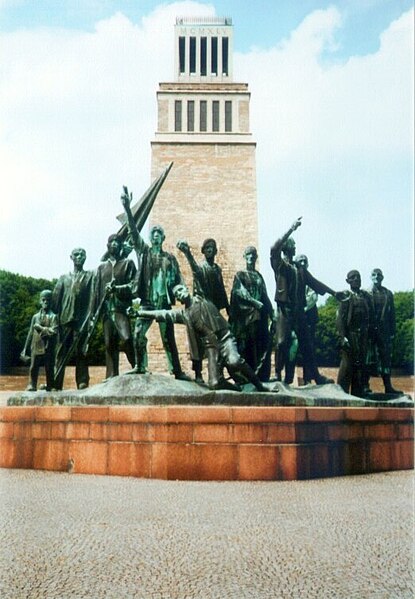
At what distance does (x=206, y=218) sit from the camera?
43312mm

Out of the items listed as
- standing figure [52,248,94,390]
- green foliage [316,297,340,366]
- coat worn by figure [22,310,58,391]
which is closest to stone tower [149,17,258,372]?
green foliage [316,297,340,366]

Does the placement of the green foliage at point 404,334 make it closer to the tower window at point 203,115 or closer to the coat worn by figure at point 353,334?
the tower window at point 203,115

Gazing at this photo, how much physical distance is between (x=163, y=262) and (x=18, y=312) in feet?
102

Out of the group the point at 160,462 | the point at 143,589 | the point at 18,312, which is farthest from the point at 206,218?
the point at 143,589

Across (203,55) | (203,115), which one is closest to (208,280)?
(203,115)

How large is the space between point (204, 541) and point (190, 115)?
45.0m

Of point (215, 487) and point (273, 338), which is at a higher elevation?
point (273, 338)

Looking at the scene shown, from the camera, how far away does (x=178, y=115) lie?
46844 millimetres

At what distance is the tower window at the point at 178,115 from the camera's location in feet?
153

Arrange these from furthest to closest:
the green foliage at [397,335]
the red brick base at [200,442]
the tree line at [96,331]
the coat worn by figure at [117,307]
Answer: the green foliage at [397,335] → the tree line at [96,331] → the coat worn by figure at [117,307] → the red brick base at [200,442]

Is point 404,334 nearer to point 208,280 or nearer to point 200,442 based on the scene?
point 208,280

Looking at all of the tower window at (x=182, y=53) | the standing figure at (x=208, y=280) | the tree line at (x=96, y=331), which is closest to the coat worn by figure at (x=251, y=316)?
the standing figure at (x=208, y=280)

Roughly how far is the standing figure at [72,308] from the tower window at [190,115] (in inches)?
1504

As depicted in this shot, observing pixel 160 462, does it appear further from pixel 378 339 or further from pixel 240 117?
pixel 240 117
